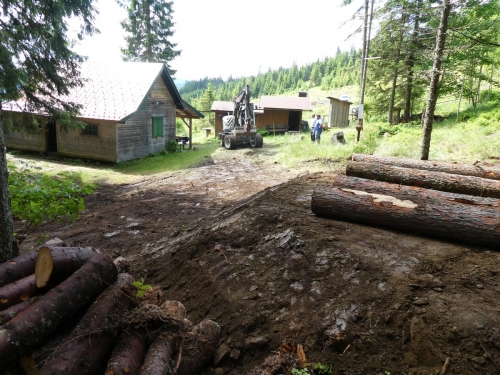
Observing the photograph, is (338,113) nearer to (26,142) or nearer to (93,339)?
(26,142)

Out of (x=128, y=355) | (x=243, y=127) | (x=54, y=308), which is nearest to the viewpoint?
(x=128, y=355)

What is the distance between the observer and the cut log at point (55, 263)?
3090mm

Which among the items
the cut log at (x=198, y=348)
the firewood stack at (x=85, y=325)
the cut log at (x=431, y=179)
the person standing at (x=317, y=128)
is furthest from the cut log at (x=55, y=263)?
the person standing at (x=317, y=128)

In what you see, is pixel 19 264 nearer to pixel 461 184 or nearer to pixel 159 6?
pixel 461 184

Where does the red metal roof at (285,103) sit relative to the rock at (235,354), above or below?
above

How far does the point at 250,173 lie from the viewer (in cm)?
1364

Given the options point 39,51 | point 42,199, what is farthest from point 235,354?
point 39,51

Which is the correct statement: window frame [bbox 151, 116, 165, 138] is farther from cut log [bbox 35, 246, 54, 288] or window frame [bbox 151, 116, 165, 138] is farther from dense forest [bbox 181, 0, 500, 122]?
cut log [bbox 35, 246, 54, 288]

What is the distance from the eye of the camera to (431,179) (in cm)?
609

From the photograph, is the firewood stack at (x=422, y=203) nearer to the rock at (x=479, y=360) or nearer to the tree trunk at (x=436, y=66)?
the rock at (x=479, y=360)

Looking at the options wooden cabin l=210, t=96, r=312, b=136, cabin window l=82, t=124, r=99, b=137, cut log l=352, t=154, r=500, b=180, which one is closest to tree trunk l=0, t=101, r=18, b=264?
cut log l=352, t=154, r=500, b=180

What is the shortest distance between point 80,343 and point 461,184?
20.3 feet

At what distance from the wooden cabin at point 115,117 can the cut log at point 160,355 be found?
14295 mm

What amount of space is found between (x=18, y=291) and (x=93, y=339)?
0.99 m
